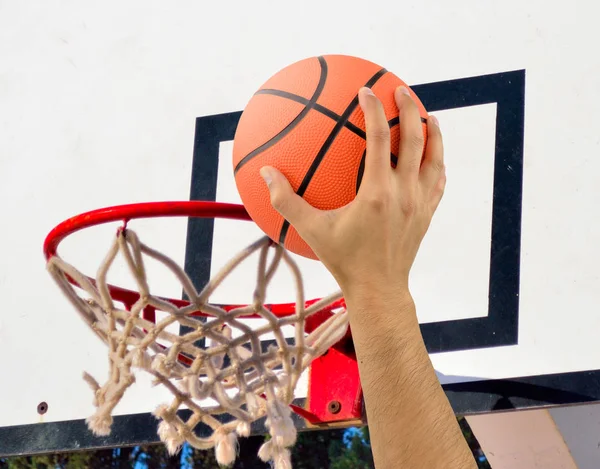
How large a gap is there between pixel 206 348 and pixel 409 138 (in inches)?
40.3

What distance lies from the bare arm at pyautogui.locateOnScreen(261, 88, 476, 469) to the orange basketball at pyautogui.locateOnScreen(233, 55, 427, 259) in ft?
0.35

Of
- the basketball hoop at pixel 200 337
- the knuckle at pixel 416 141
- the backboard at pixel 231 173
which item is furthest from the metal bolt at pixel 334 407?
the knuckle at pixel 416 141

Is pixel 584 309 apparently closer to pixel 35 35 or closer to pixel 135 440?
pixel 135 440

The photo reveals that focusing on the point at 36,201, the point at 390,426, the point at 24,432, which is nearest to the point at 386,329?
the point at 390,426

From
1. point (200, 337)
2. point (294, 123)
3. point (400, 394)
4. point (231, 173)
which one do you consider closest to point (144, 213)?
point (200, 337)

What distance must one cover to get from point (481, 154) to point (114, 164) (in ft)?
4.15

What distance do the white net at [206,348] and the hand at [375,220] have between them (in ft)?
2.35

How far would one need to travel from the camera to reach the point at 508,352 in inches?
87.5

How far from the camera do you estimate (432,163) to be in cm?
136

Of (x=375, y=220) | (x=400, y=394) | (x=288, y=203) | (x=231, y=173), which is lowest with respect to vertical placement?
(x=400, y=394)

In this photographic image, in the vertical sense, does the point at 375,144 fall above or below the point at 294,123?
below

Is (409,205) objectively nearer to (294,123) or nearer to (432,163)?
(432,163)

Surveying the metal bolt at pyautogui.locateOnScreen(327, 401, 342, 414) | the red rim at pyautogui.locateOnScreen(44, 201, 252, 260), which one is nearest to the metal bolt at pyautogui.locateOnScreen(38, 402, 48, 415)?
the red rim at pyautogui.locateOnScreen(44, 201, 252, 260)

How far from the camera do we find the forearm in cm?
103
